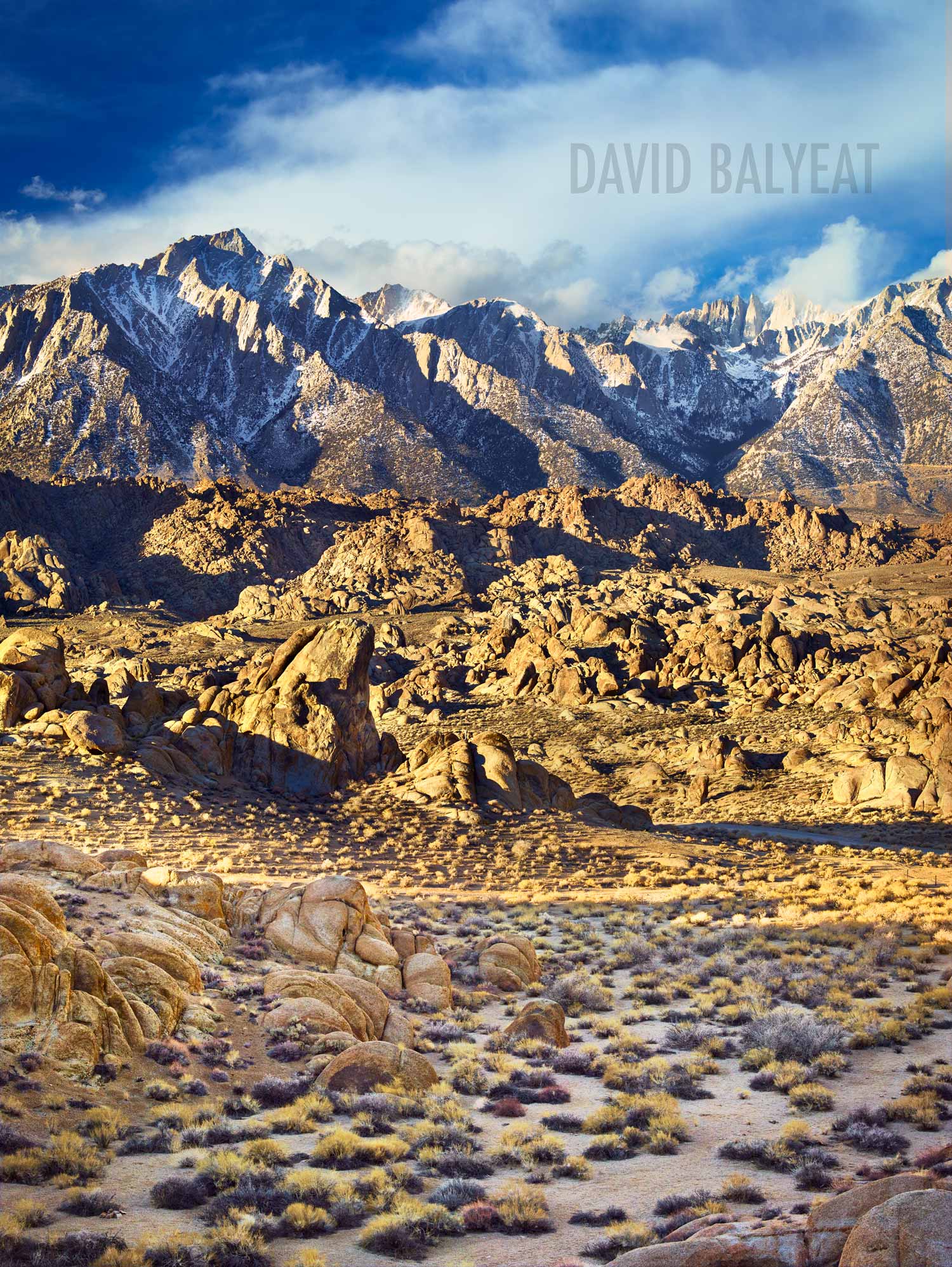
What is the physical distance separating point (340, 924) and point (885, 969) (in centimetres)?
1184

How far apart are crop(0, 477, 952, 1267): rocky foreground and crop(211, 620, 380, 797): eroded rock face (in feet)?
0.52

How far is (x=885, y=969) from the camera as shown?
19.7 metres

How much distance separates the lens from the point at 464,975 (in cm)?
1994

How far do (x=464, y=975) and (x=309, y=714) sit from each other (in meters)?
26.0

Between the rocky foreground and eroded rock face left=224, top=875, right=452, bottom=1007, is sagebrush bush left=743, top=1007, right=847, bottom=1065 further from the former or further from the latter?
eroded rock face left=224, top=875, right=452, bottom=1007

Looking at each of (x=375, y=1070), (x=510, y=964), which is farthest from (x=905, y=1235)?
(x=510, y=964)

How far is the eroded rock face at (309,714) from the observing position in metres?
42.8

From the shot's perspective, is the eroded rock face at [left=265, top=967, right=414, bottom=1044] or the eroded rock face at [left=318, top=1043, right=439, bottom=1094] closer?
the eroded rock face at [left=318, top=1043, right=439, bottom=1094]

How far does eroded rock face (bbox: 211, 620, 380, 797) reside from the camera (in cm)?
4278

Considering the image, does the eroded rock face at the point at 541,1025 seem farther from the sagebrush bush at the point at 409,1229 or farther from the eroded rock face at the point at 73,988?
the sagebrush bush at the point at 409,1229

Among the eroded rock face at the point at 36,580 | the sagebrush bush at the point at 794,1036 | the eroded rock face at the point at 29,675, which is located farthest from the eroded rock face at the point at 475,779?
the eroded rock face at the point at 36,580

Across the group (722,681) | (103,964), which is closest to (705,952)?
(103,964)

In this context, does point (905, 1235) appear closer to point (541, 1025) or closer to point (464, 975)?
point (541, 1025)

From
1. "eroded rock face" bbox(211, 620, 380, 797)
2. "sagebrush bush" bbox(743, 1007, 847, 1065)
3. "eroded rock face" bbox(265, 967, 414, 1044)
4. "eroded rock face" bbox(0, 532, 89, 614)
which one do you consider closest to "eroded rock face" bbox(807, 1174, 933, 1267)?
"sagebrush bush" bbox(743, 1007, 847, 1065)
